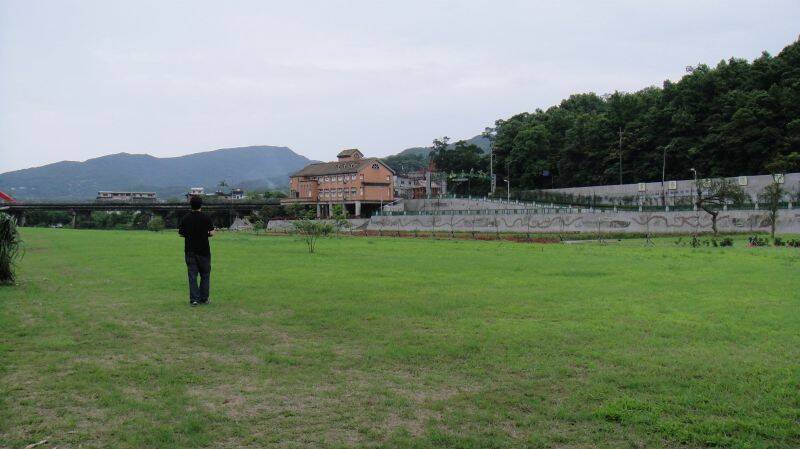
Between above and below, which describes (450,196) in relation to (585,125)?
below

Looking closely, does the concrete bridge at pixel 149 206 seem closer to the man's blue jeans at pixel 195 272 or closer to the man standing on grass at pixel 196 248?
the man standing on grass at pixel 196 248

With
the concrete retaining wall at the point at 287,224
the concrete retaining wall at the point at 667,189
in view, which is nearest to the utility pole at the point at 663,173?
the concrete retaining wall at the point at 667,189

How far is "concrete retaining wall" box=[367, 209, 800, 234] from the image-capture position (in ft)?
136

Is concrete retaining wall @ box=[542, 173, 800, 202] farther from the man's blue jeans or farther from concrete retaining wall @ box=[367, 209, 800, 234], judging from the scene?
the man's blue jeans

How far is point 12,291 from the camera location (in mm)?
11562

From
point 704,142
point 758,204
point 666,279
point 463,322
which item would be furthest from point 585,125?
point 463,322

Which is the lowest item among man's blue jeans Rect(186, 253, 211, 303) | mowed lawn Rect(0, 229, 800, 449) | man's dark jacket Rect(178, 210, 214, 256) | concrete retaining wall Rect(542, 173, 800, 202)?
mowed lawn Rect(0, 229, 800, 449)

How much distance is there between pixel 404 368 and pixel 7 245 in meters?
11.4

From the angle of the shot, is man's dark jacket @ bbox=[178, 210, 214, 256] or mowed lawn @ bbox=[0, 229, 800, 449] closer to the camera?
mowed lawn @ bbox=[0, 229, 800, 449]

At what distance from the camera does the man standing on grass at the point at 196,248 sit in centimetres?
1000

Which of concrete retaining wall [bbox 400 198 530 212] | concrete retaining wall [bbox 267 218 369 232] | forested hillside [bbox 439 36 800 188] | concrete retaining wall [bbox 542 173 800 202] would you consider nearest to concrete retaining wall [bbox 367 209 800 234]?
concrete retaining wall [bbox 542 173 800 202]

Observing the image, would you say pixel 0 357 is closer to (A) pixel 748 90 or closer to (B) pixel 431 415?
(B) pixel 431 415

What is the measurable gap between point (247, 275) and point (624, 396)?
11735mm

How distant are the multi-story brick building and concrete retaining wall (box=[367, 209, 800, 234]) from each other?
77.7 feet
